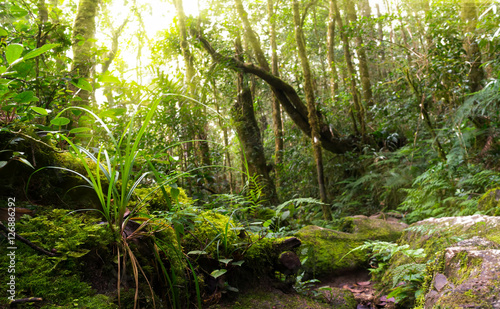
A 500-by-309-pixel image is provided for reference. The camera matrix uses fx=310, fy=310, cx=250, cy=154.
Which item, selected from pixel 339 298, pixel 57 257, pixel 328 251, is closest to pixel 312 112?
pixel 328 251

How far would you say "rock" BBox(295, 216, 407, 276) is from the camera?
324 cm

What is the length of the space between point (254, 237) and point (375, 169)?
248 inches

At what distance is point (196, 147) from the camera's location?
19.7 ft

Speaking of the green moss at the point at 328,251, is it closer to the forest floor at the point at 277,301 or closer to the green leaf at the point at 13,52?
the forest floor at the point at 277,301

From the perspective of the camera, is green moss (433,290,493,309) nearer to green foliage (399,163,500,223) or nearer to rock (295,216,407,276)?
rock (295,216,407,276)

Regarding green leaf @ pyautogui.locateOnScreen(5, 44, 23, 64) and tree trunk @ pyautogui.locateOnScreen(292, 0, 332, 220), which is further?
tree trunk @ pyautogui.locateOnScreen(292, 0, 332, 220)

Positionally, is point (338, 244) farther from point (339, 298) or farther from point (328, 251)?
point (339, 298)

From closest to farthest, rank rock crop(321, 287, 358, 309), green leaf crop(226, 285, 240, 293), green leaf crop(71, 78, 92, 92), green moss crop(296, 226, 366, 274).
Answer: green leaf crop(226, 285, 240, 293)
green leaf crop(71, 78, 92, 92)
rock crop(321, 287, 358, 309)
green moss crop(296, 226, 366, 274)

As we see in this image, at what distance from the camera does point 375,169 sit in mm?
7531

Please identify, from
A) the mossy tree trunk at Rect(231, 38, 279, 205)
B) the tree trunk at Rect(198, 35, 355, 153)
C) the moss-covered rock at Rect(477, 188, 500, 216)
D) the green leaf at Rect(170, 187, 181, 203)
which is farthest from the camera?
the tree trunk at Rect(198, 35, 355, 153)

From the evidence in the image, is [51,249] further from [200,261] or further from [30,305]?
[200,261]

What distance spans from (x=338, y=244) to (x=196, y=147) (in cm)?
339

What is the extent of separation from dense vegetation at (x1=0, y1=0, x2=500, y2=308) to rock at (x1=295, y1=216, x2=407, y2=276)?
0.44 m

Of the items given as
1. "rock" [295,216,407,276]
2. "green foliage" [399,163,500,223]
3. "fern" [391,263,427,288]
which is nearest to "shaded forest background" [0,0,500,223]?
"green foliage" [399,163,500,223]
